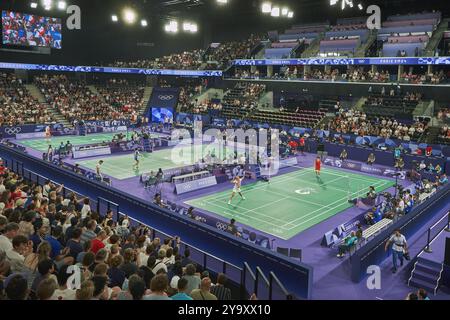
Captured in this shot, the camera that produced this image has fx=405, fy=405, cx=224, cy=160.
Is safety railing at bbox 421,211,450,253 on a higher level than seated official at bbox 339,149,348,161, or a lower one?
lower

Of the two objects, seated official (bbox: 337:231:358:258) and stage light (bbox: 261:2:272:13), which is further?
stage light (bbox: 261:2:272:13)

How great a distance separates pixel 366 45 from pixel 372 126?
14194mm

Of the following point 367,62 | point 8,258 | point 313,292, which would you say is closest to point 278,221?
point 313,292

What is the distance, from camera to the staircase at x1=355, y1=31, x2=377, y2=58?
45.6 m

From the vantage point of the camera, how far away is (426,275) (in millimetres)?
12992

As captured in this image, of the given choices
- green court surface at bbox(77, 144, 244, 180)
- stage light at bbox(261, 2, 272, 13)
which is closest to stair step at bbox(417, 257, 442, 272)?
green court surface at bbox(77, 144, 244, 180)

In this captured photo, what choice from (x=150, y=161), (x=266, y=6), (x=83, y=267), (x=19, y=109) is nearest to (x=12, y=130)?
(x=19, y=109)

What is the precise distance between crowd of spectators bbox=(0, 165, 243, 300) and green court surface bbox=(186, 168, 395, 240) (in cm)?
912

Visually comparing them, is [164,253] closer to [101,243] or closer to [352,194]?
[101,243]

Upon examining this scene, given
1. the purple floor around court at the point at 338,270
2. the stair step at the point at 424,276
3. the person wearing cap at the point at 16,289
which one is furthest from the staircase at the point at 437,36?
the person wearing cap at the point at 16,289

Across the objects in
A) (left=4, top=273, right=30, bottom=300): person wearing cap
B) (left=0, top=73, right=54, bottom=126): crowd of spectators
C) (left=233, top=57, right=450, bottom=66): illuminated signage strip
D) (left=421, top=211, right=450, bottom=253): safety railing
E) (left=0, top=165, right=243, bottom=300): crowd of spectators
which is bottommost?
(left=421, top=211, right=450, bottom=253): safety railing

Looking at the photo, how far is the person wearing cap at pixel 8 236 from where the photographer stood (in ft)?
25.3

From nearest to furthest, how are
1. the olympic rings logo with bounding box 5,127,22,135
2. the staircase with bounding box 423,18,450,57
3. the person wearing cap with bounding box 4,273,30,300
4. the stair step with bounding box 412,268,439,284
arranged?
the person wearing cap with bounding box 4,273,30,300, the stair step with bounding box 412,268,439,284, the olympic rings logo with bounding box 5,127,22,135, the staircase with bounding box 423,18,450,57

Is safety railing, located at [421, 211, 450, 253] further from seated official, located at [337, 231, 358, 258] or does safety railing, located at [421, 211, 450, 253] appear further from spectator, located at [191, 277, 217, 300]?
spectator, located at [191, 277, 217, 300]
